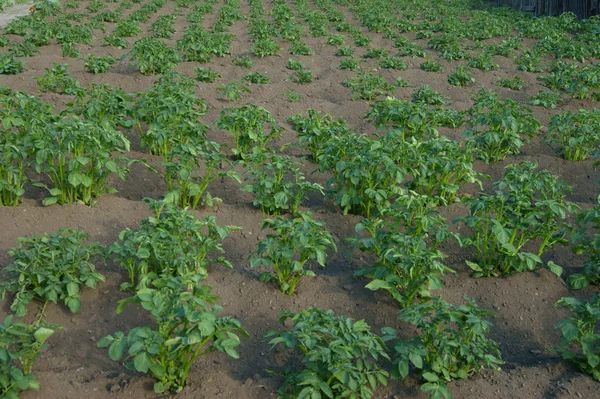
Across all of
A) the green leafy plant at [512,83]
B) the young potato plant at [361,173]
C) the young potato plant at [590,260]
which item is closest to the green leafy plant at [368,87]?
the green leafy plant at [512,83]

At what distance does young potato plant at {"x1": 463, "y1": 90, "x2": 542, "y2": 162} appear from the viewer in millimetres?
6016

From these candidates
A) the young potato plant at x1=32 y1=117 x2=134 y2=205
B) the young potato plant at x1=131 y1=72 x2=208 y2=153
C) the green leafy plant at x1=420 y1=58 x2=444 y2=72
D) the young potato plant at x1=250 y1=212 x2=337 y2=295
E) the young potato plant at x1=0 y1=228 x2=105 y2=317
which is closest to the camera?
the young potato plant at x1=0 y1=228 x2=105 y2=317

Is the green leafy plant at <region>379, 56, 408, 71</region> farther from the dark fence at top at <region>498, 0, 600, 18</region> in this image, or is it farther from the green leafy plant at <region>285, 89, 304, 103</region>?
the dark fence at top at <region>498, 0, 600, 18</region>

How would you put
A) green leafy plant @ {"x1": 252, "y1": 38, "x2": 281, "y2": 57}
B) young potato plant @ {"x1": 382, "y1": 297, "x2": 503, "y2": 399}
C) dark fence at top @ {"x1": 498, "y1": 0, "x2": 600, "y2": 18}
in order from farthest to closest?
dark fence at top @ {"x1": 498, "y1": 0, "x2": 600, "y2": 18}
green leafy plant @ {"x1": 252, "y1": 38, "x2": 281, "y2": 57}
young potato plant @ {"x1": 382, "y1": 297, "x2": 503, "y2": 399}

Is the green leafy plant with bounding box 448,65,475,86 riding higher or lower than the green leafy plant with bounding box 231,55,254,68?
lower

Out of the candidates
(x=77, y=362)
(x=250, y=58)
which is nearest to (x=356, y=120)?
(x=250, y=58)

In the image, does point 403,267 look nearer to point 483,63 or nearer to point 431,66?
point 431,66

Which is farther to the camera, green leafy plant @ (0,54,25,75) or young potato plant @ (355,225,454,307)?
green leafy plant @ (0,54,25,75)

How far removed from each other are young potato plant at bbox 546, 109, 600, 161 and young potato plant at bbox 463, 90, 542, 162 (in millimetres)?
→ 283

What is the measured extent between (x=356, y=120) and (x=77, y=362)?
5.40 m

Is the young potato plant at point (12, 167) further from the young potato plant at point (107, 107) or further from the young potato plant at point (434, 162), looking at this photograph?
the young potato plant at point (434, 162)

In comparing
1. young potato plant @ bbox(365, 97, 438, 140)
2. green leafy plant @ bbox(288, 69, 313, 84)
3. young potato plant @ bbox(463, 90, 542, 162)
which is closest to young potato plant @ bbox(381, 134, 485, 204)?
young potato plant @ bbox(463, 90, 542, 162)

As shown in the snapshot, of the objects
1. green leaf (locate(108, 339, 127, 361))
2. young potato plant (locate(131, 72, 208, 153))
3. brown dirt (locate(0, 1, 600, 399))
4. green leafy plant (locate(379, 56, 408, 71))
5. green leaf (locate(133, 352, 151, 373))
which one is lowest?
brown dirt (locate(0, 1, 600, 399))

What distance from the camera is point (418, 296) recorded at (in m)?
4.19
